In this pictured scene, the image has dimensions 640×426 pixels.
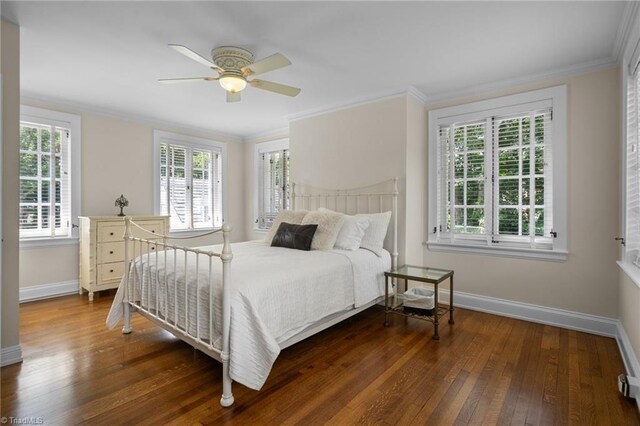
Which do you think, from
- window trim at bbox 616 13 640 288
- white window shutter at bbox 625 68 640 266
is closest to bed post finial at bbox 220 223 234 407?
window trim at bbox 616 13 640 288

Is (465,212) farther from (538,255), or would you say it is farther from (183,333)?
(183,333)

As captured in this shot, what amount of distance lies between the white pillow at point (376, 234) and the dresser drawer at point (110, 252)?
301 centimetres

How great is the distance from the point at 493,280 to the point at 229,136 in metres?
4.63

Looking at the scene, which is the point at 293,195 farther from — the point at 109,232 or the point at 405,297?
the point at 109,232

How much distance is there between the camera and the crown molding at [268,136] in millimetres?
5320

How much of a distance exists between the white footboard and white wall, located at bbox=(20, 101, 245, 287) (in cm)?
192

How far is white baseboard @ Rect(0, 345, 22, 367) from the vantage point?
2.25 m

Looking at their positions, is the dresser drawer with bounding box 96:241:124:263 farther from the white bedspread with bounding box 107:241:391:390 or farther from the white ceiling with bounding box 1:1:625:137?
the white ceiling with bounding box 1:1:625:137

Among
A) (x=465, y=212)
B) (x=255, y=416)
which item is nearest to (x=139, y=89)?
(x=255, y=416)


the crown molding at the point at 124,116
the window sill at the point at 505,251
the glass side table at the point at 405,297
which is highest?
the crown molding at the point at 124,116

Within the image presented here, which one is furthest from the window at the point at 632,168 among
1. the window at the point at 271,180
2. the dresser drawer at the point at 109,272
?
the dresser drawer at the point at 109,272

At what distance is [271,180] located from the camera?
5.54 metres

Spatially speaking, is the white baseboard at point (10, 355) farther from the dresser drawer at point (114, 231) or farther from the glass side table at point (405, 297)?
the glass side table at point (405, 297)

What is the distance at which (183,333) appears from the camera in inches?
88.1
